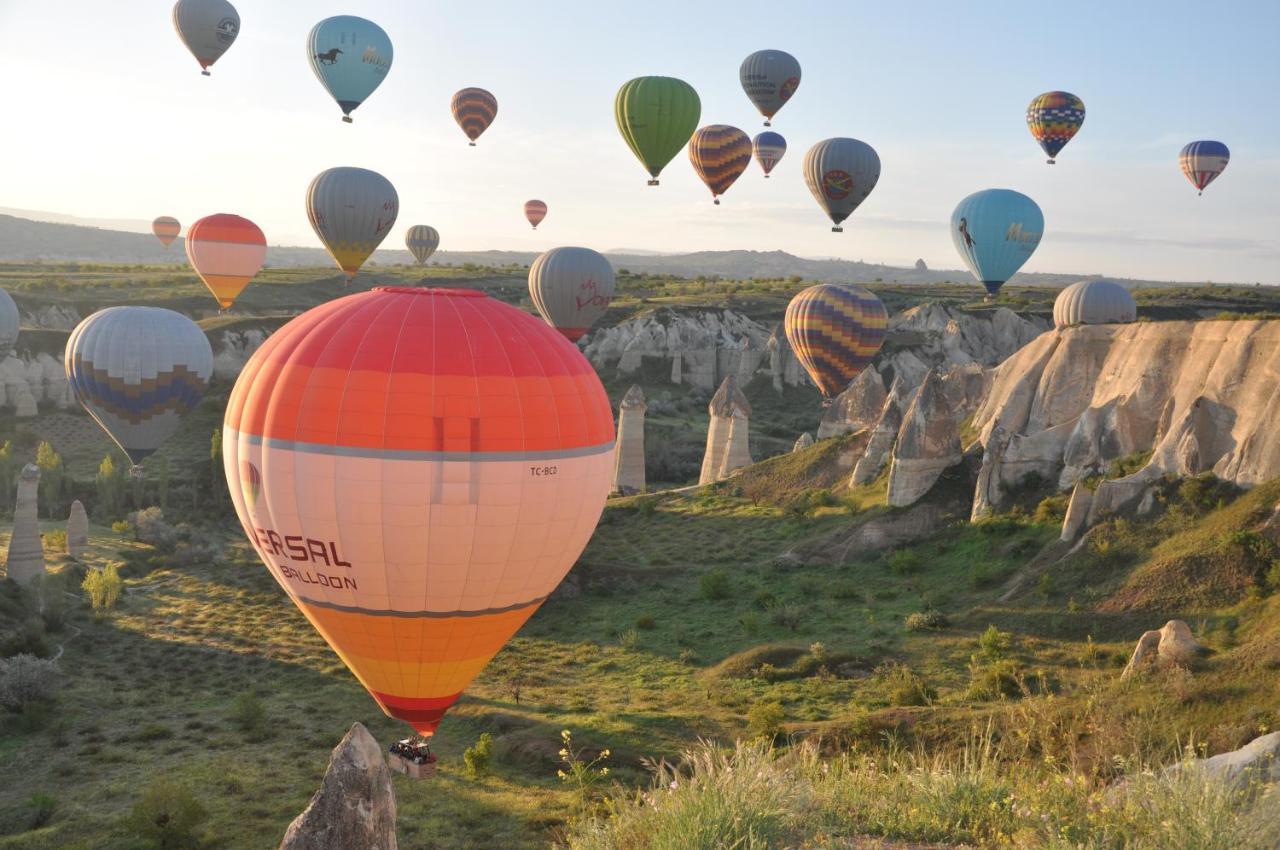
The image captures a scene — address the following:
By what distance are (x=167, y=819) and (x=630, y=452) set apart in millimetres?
38396

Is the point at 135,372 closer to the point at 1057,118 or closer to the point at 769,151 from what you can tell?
the point at 769,151

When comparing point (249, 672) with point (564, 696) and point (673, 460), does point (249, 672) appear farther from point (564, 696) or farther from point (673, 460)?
point (673, 460)

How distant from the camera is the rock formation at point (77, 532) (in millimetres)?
50812

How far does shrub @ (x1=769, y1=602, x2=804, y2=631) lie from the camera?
3619 centimetres

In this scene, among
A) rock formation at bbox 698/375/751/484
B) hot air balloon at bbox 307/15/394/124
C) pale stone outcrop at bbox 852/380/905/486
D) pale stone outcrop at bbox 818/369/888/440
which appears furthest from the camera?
hot air balloon at bbox 307/15/394/124

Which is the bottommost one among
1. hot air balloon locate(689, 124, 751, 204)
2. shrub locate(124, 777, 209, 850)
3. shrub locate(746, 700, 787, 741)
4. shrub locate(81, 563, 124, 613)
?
shrub locate(81, 563, 124, 613)

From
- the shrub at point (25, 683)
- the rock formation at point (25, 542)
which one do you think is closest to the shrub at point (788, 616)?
the shrub at point (25, 683)

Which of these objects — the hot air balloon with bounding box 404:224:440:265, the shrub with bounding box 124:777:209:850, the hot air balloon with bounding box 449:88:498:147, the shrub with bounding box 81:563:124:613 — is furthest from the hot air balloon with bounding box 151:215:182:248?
the shrub with bounding box 124:777:209:850

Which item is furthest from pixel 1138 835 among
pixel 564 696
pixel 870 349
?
pixel 870 349

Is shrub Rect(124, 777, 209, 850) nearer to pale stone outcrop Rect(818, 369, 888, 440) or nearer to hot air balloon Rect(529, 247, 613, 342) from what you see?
pale stone outcrop Rect(818, 369, 888, 440)

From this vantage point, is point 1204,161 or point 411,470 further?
point 1204,161

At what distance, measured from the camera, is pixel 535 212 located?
156500mm

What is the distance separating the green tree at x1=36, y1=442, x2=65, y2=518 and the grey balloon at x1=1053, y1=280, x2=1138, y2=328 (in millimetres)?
61830

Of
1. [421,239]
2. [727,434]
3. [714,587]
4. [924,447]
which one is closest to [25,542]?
[714,587]
